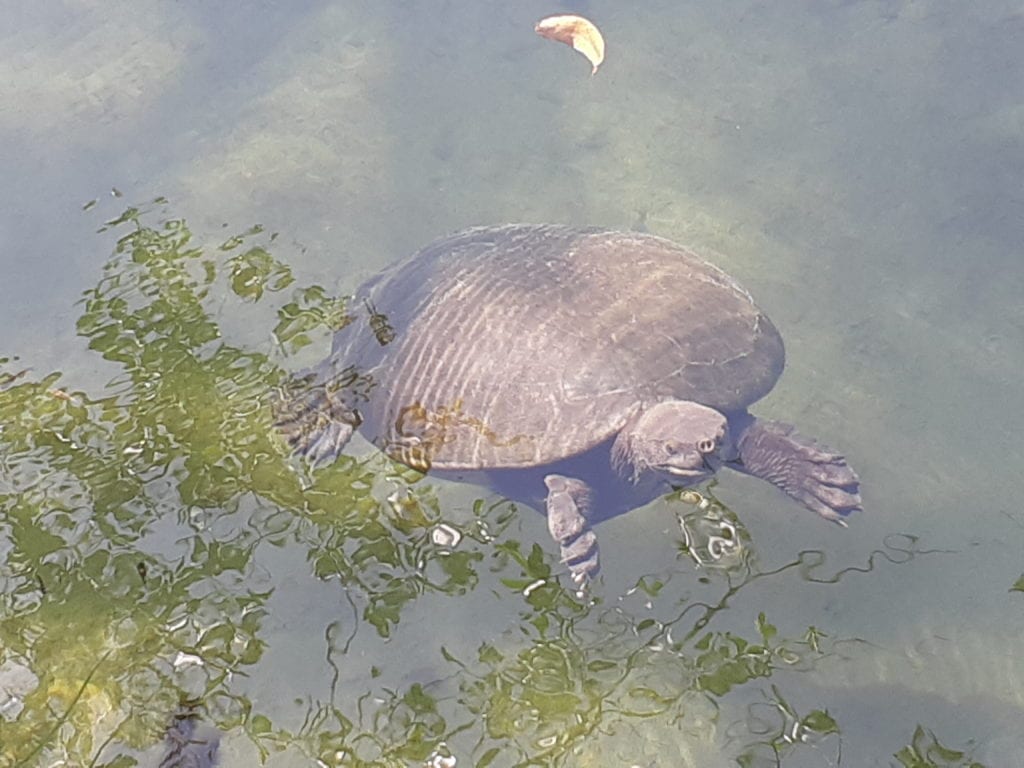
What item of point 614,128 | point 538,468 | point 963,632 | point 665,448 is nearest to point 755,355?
point 665,448

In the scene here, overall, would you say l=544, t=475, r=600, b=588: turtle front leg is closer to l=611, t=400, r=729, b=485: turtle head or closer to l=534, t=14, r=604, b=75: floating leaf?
l=611, t=400, r=729, b=485: turtle head

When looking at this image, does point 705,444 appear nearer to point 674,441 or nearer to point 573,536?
point 674,441

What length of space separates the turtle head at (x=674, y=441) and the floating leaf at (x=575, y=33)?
8.24ft

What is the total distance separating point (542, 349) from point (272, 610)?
1.16m

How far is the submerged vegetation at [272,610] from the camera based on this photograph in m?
2.66

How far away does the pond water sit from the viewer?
272 centimetres

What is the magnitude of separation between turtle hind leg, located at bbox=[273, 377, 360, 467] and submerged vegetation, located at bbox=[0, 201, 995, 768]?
6 centimetres

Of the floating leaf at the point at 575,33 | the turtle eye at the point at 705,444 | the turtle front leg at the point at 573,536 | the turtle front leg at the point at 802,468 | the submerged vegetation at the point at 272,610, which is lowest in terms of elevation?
the submerged vegetation at the point at 272,610

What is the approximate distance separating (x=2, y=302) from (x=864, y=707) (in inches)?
143

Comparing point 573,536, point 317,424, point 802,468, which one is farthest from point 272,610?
point 802,468

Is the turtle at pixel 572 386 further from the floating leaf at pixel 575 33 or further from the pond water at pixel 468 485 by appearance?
the floating leaf at pixel 575 33

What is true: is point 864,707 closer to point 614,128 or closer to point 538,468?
point 538,468

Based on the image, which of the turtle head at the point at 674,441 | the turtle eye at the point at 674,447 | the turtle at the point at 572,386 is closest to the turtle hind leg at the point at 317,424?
the turtle at the point at 572,386

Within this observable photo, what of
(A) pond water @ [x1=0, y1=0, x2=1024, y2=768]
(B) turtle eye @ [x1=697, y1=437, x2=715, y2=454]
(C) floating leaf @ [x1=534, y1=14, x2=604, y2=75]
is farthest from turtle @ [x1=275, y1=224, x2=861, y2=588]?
(C) floating leaf @ [x1=534, y1=14, x2=604, y2=75]
